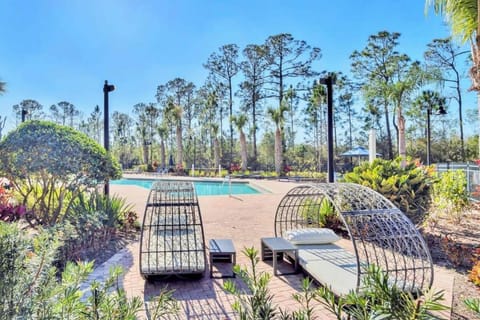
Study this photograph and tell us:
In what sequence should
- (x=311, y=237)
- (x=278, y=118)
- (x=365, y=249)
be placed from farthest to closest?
(x=278, y=118) < (x=311, y=237) < (x=365, y=249)

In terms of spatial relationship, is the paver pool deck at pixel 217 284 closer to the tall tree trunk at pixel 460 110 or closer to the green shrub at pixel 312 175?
the green shrub at pixel 312 175

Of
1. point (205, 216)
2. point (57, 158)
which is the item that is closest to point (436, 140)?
point (205, 216)

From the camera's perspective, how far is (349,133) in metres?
32.8

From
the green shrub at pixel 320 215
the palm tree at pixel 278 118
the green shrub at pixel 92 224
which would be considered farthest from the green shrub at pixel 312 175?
the green shrub at pixel 92 224

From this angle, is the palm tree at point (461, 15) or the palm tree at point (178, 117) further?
the palm tree at point (178, 117)

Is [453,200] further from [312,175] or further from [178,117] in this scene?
[178,117]

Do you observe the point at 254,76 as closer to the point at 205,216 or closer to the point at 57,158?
the point at 205,216

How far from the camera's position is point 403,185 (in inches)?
250

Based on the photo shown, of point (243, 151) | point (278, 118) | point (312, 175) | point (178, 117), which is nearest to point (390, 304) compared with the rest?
point (312, 175)

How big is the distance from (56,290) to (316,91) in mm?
21931

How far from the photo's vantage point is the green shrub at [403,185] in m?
6.34

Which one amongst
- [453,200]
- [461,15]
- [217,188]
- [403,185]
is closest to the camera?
[461,15]

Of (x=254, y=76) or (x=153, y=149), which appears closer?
(x=254, y=76)

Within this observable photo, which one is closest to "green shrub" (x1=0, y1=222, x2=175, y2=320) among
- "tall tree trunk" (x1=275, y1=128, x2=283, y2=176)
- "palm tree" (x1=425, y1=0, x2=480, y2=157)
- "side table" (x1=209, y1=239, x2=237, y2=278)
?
"side table" (x1=209, y1=239, x2=237, y2=278)
